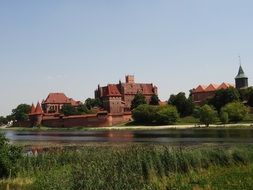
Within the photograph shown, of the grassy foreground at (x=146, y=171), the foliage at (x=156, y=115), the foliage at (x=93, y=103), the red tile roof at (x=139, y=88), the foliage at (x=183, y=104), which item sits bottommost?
the grassy foreground at (x=146, y=171)

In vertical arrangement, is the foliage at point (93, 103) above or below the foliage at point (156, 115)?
above

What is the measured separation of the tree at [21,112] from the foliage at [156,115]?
4896 centimetres

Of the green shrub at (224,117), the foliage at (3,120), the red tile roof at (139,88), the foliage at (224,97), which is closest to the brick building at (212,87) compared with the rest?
the red tile roof at (139,88)

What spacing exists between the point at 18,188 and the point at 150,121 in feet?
240

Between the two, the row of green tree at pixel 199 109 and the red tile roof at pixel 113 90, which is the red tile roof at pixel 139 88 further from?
the row of green tree at pixel 199 109

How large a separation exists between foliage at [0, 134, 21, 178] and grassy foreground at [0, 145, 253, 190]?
38 centimetres

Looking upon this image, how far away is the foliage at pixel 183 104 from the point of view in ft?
302

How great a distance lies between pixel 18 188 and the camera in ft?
53.2

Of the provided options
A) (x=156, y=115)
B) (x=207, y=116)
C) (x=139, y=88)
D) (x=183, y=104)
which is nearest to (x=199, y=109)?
(x=207, y=116)

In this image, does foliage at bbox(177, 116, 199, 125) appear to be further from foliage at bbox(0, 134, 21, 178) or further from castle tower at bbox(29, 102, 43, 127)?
foliage at bbox(0, 134, 21, 178)

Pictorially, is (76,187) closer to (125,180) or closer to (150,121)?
(125,180)

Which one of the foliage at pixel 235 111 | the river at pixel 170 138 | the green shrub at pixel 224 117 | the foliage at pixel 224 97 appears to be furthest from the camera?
the foliage at pixel 224 97

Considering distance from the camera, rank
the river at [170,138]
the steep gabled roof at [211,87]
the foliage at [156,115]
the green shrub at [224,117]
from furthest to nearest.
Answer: the steep gabled roof at [211,87] < the foliage at [156,115] < the green shrub at [224,117] < the river at [170,138]

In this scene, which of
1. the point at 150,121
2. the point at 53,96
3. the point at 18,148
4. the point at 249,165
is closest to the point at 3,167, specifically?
the point at 18,148
